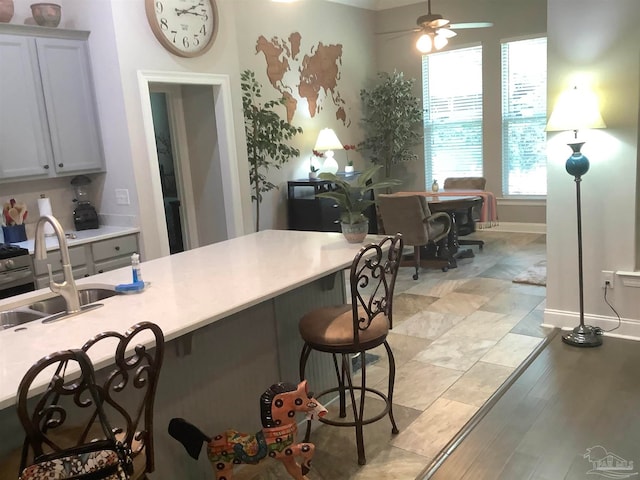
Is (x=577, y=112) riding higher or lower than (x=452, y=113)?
lower

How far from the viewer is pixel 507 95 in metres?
7.30

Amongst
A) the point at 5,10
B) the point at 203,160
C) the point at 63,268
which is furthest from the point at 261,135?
the point at 63,268

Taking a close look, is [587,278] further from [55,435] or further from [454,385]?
[55,435]

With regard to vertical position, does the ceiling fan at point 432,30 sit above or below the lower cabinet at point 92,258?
above

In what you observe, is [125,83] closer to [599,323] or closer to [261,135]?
[261,135]

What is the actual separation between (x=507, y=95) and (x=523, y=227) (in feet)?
5.82

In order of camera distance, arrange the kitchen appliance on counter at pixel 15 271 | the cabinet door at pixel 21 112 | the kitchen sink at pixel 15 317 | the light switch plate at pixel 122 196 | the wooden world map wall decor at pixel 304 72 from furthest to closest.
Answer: the wooden world map wall decor at pixel 304 72
the light switch plate at pixel 122 196
the cabinet door at pixel 21 112
the kitchen appliance on counter at pixel 15 271
the kitchen sink at pixel 15 317

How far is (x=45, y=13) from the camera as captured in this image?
402 centimetres

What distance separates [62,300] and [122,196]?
1.95 m

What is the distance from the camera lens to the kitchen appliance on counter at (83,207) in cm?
444

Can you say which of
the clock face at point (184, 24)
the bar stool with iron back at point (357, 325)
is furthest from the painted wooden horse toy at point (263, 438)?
the clock face at point (184, 24)

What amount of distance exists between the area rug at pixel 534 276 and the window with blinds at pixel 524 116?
5.91ft

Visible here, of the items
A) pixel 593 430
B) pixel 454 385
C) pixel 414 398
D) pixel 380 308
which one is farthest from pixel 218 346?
pixel 593 430

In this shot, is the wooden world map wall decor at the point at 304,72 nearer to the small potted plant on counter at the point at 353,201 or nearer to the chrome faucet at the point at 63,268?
the small potted plant on counter at the point at 353,201
